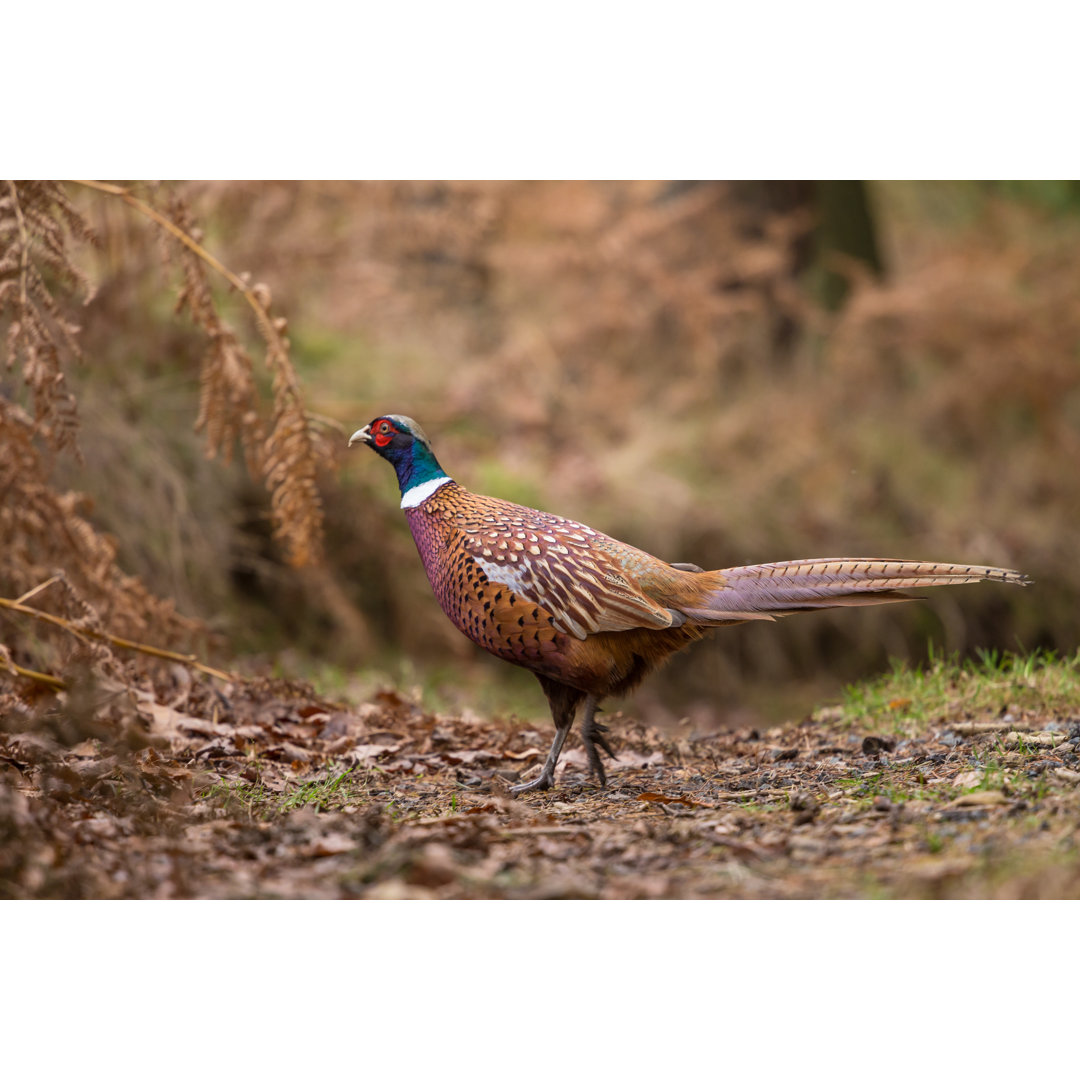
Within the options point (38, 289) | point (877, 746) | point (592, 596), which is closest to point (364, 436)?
point (592, 596)

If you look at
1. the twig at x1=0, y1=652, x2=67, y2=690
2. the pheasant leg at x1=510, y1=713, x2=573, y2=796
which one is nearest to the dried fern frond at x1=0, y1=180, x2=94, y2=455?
the twig at x1=0, y1=652, x2=67, y2=690

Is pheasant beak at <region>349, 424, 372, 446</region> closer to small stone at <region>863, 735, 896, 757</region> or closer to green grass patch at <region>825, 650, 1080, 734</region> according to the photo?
small stone at <region>863, 735, 896, 757</region>

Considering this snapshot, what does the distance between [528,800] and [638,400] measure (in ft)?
24.1

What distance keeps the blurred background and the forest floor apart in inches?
73.2

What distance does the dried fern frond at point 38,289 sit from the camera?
16.1ft

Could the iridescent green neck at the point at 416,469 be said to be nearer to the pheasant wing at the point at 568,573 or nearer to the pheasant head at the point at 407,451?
the pheasant head at the point at 407,451

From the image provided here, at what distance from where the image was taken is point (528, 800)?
438cm

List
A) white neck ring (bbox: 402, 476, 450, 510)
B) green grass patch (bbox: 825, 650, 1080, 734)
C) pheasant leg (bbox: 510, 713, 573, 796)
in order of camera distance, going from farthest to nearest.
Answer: green grass patch (bbox: 825, 650, 1080, 734) < white neck ring (bbox: 402, 476, 450, 510) < pheasant leg (bbox: 510, 713, 573, 796)

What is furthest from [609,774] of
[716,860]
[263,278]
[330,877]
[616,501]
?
[263,278]

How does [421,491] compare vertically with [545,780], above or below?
above

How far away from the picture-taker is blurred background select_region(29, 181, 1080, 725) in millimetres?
7766

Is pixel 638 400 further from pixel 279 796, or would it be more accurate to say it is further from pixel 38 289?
pixel 279 796

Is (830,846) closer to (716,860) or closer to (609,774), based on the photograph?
(716,860)

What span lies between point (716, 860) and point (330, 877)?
1.19 m
